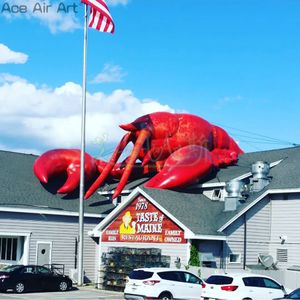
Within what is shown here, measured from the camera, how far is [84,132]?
3500 centimetres

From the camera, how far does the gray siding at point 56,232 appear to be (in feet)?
124

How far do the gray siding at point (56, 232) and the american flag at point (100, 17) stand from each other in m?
11.6

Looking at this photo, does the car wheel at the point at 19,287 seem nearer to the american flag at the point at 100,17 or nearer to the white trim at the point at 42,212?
the white trim at the point at 42,212

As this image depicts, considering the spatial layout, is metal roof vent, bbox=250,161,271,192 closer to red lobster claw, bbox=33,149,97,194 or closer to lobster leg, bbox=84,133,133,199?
lobster leg, bbox=84,133,133,199

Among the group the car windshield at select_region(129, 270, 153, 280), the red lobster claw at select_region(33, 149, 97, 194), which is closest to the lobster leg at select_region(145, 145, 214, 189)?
the red lobster claw at select_region(33, 149, 97, 194)

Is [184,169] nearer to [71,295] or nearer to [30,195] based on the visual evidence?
[30,195]

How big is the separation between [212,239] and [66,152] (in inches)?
582

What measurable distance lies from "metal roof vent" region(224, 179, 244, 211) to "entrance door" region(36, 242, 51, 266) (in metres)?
10.9

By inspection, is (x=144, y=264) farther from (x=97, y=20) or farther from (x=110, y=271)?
(x=97, y=20)

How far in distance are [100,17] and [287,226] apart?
578 inches

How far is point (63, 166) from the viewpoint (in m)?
43.2

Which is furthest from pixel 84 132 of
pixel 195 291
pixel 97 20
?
pixel 195 291

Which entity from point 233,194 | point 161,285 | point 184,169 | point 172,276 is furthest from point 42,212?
point 161,285

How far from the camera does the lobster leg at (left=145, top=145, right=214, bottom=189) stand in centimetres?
3784
